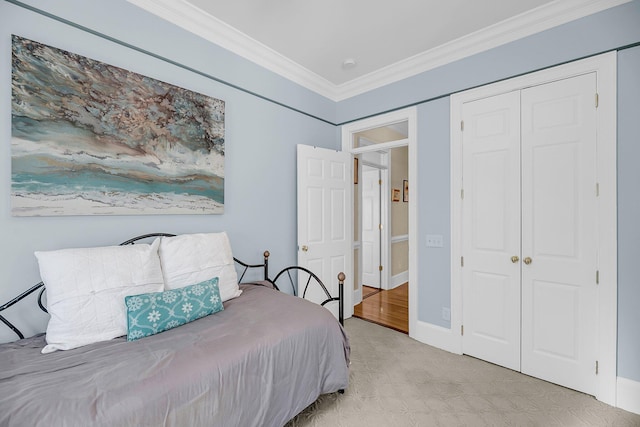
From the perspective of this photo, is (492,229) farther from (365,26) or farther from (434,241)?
(365,26)

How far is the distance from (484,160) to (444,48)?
3.77 feet

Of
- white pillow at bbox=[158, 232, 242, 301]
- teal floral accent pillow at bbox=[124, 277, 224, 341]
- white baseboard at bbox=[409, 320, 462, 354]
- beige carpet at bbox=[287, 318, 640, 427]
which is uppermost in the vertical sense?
white pillow at bbox=[158, 232, 242, 301]

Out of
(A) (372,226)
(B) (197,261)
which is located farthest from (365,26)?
(A) (372,226)

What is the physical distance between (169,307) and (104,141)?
118 cm

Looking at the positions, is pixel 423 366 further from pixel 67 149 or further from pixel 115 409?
pixel 67 149

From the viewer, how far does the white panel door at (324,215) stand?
3.10 meters

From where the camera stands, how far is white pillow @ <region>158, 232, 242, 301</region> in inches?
74.7

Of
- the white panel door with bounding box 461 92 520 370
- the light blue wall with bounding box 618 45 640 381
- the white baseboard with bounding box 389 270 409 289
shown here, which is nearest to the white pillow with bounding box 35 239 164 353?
the white panel door with bounding box 461 92 520 370

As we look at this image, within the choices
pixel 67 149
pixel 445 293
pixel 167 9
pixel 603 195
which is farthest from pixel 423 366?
pixel 167 9

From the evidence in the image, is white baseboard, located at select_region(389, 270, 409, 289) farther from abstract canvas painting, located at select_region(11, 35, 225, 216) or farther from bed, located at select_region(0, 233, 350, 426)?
abstract canvas painting, located at select_region(11, 35, 225, 216)

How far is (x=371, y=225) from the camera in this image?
4.92 metres

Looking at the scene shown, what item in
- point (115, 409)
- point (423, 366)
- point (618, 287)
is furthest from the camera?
point (423, 366)

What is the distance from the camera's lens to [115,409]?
3.38ft

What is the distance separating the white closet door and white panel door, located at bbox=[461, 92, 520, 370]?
0.26 feet
